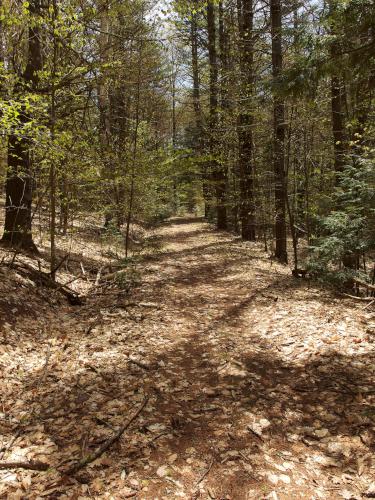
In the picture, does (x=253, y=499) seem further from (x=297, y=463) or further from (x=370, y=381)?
(x=370, y=381)

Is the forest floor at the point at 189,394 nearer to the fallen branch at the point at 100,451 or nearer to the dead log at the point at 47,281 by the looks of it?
the fallen branch at the point at 100,451

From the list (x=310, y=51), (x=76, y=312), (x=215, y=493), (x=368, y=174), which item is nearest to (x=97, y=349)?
(x=76, y=312)

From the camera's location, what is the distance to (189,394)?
481cm

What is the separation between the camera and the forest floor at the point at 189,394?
11.1 feet

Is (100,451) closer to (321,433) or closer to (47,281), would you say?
(321,433)

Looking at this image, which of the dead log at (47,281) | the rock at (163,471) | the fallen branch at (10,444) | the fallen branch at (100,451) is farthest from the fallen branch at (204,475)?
the dead log at (47,281)

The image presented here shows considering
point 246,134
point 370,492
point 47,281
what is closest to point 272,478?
point 370,492

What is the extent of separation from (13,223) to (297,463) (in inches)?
342

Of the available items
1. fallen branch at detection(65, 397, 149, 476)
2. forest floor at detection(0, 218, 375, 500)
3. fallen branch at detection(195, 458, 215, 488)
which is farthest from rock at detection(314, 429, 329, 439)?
fallen branch at detection(65, 397, 149, 476)

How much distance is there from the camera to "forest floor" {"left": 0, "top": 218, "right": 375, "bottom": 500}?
3387mm

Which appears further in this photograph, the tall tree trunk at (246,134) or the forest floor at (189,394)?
the tall tree trunk at (246,134)

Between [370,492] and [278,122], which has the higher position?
[278,122]

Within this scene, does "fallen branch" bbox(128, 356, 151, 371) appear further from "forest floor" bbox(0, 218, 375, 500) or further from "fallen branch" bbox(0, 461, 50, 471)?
"fallen branch" bbox(0, 461, 50, 471)

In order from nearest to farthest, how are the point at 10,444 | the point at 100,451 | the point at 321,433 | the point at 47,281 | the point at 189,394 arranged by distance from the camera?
the point at 100,451 < the point at 10,444 < the point at 321,433 < the point at 189,394 < the point at 47,281
